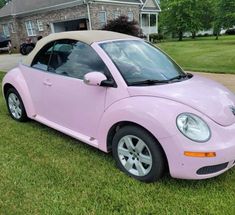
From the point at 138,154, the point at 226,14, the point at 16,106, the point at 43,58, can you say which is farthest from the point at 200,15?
the point at 138,154

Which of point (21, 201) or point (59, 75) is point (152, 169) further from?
point (59, 75)

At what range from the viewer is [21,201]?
310 cm

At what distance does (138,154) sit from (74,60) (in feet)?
5.56

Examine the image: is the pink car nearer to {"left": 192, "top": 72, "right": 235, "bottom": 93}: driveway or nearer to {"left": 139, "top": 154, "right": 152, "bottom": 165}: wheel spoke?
{"left": 139, "top": 154, "right": 152, "bottom": 165}: wheel spoke

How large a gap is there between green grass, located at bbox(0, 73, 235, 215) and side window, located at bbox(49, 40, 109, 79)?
1.16m

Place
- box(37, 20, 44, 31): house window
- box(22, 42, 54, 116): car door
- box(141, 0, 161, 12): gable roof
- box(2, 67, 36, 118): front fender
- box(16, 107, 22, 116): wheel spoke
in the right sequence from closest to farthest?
box(22, 42, 54, 116): car door → box(2, 67, 36, 118): front fender → box(16, 107, 22, 116): wheel spoke → box(37, 20, 44, 31): house window → box(141, 0, 161, 12): gable roof

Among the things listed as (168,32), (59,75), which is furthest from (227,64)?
(168,32)

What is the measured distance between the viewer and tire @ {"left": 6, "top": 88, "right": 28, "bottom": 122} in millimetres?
5309

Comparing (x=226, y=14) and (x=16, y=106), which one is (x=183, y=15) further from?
(x=16, y=106)

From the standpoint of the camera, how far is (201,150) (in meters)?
2.90

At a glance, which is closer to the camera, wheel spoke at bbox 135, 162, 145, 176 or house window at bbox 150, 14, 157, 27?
wheel spoke at bbox 135, 162, 145, 176

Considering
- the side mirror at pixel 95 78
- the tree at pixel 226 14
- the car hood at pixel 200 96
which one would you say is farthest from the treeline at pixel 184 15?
the side mirror at pixel 95 78

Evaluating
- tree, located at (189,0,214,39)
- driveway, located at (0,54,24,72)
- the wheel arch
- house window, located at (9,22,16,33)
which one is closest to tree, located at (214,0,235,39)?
tree, located at (189,0,214,39)

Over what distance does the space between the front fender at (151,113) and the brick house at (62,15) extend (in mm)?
24441
